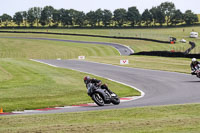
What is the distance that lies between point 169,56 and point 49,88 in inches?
1291

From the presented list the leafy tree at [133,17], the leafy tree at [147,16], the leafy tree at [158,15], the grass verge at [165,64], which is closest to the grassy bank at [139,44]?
the grass verge at [165,64]

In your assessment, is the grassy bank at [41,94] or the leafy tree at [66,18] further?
the leafy tree at [66,18]

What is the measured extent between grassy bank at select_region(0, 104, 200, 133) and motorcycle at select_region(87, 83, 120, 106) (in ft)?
6.75

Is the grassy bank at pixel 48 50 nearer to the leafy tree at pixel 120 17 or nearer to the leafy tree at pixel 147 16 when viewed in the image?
the leafy tree at pixel 120 17

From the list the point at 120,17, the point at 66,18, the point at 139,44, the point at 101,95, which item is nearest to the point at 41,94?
the point at 101,95

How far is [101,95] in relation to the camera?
15.8 metres

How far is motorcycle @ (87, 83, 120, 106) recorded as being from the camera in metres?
15.8

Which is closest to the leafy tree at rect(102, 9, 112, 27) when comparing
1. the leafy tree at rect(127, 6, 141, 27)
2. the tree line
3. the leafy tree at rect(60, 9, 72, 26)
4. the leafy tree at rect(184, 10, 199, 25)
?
the tree line

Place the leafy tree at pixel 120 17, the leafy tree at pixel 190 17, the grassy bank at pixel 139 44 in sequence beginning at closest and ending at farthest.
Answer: the grassy bank at pixel 139 44 < the leafy tree at pixel 190 17 < the leafy tree at pixel 120 17

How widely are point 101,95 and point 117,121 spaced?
4561 millimetres

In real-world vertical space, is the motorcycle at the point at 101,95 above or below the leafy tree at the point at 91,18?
below

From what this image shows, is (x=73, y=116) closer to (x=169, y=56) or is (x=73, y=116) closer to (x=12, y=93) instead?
(x=12, y=93)

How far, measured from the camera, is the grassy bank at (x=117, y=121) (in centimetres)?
1000

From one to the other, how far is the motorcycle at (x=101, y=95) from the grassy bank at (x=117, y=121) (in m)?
2.06
